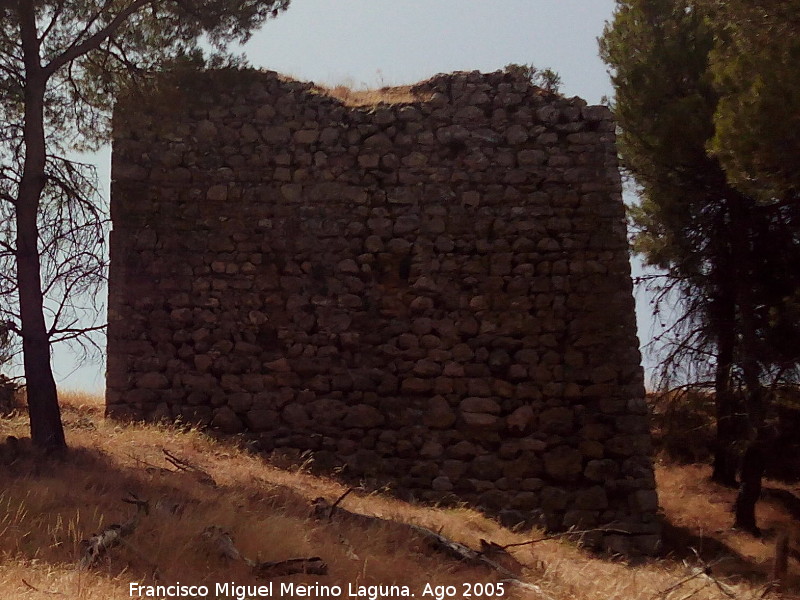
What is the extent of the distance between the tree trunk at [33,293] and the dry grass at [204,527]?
27 cm

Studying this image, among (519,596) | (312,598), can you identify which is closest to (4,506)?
(312,598)

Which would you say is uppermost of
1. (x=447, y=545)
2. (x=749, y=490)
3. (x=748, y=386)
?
(x=748, y=386)

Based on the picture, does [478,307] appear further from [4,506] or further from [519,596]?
[4,506]

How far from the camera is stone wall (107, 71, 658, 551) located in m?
7.52

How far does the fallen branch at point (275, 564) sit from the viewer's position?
4.12m

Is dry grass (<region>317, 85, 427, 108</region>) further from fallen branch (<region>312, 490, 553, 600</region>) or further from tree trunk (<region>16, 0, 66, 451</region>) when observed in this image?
fallen branch (<region>312, 490, 553, 600</region>)

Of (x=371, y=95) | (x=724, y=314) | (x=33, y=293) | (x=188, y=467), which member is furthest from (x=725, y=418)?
(x=33, y=293)

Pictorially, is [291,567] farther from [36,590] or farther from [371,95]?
[371,95]

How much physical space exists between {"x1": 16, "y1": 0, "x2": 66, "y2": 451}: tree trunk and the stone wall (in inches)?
50.7

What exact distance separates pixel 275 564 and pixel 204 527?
0.61 m

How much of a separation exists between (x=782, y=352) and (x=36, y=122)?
30.9 ft

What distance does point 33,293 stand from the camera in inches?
249

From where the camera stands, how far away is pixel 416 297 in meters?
7.79

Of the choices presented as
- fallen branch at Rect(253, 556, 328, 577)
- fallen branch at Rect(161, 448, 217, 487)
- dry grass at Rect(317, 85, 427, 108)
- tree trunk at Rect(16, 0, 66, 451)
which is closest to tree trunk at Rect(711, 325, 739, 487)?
dry grass at Rect(317, 85, 427, 108)
